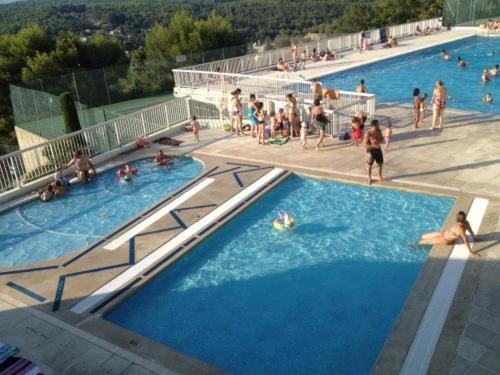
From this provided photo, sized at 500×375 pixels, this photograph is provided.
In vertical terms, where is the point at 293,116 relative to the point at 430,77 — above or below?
above

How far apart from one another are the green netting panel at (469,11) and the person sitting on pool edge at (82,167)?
111 feet

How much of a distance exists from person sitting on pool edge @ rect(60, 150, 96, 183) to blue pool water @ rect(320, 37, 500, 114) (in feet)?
39.8

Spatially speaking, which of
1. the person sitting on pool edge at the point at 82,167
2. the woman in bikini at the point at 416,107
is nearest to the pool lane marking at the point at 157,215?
the person sitting on pool edge at the point at 82,167

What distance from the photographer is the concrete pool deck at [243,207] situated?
6.41 m

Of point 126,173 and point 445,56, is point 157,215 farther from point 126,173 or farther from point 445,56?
point 445,56

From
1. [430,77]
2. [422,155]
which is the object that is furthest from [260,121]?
[430,77]

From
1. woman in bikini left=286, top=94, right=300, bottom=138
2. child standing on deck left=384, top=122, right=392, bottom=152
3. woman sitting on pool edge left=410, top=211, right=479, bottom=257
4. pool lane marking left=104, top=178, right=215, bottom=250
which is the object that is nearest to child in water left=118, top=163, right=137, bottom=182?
pool lane marking left=104, top=178, right=215, bottom=250

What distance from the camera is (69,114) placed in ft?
60.7

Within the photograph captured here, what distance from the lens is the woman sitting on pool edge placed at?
27.5 feet

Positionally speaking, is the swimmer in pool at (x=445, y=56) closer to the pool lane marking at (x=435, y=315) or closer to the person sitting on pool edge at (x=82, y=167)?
the pool lane marking at (x=435, y=315)

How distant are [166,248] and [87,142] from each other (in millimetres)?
6616

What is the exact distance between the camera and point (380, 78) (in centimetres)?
2422

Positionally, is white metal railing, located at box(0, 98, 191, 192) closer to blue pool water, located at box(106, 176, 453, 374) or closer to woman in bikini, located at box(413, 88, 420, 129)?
blue pool water, located at box(106, 176, 453, 374)

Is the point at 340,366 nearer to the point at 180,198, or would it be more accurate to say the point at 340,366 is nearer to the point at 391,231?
the point at 391,231
